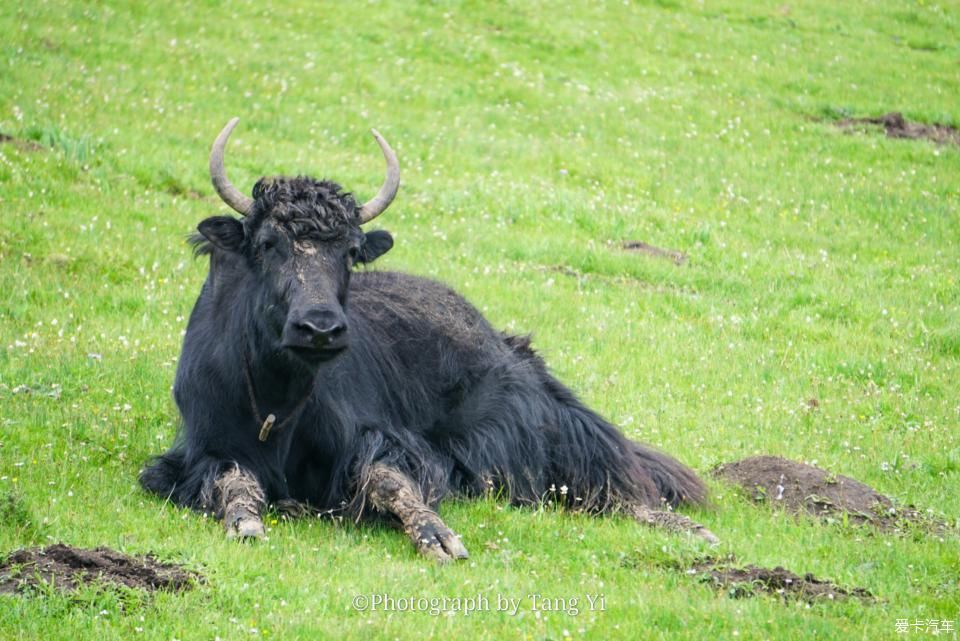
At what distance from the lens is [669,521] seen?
30.4 feet

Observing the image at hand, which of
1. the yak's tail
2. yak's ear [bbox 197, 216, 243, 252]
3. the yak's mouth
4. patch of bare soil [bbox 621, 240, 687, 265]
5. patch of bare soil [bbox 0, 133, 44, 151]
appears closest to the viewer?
the yak's mouth

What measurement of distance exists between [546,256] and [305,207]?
8466 mm

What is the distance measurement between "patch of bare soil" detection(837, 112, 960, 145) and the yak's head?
664 inches

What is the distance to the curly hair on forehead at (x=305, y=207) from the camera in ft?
28.9

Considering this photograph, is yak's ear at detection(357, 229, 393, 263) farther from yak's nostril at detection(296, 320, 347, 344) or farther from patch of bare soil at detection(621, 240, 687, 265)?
patch of bare soil at detection(621, 240, 687, 265)

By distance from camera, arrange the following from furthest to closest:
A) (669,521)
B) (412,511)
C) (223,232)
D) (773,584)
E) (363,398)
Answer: (363,398), (669,521), (223,232), (412,511), (773,584)

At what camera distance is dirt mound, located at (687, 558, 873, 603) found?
24.0 feet

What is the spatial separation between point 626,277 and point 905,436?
5.58 metres

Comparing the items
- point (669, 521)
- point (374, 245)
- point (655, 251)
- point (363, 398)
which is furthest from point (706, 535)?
point (655, 251)

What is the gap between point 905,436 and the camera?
11.7 meters

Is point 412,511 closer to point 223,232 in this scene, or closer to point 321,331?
point 321,331

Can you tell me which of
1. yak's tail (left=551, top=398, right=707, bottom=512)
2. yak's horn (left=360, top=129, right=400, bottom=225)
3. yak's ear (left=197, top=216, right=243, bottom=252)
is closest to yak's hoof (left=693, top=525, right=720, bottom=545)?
yak's tail (left=551, top=398, right=707, bottom=512)

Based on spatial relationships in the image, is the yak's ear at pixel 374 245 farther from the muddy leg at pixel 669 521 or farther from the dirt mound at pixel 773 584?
the dirt mound at pixel 773 584

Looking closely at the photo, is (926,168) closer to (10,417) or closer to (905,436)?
(905,436)
